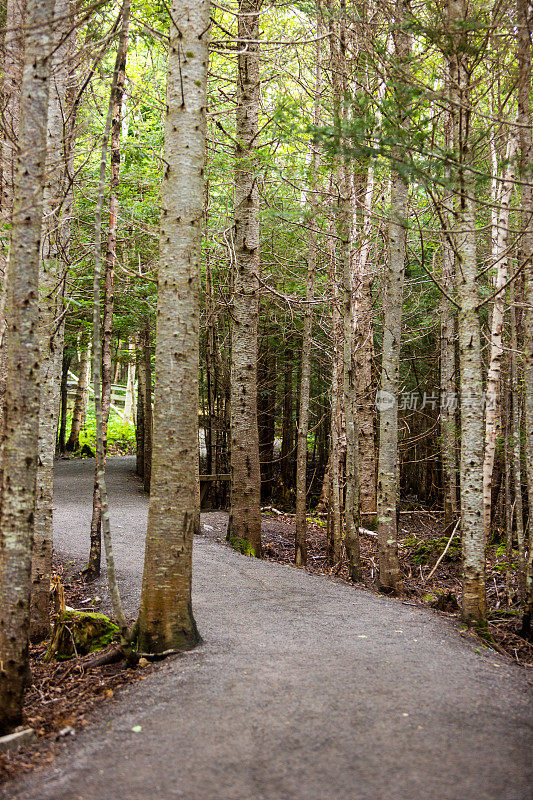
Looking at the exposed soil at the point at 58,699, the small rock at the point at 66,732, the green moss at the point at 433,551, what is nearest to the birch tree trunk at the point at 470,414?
the exposed soil at the point at 58,699

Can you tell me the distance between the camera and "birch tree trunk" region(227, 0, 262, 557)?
32.2 ft

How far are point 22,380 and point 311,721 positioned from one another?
2.82m

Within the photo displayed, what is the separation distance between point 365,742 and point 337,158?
681 centimetres

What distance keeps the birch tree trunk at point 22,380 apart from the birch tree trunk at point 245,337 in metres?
5.96

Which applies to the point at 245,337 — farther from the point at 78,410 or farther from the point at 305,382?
the point at 78,410

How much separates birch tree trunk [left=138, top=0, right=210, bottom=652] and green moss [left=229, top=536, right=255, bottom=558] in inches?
189

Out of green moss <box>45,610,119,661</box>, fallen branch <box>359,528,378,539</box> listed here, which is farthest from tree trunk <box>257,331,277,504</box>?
green moss <box>45,610,119,661</box>

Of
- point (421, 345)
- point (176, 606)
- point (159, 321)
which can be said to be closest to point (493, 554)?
point (421, 345)

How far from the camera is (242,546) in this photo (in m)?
9.87

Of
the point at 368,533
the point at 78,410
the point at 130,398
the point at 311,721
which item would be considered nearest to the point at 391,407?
the point at 311,721

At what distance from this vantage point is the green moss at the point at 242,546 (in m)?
9.79

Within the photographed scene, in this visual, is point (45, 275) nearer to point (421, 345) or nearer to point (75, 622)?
point (75, 622)

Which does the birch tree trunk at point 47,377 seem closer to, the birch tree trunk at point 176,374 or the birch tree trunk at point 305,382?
the birch tree trunk at point 176,374

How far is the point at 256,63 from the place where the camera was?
976 cm
